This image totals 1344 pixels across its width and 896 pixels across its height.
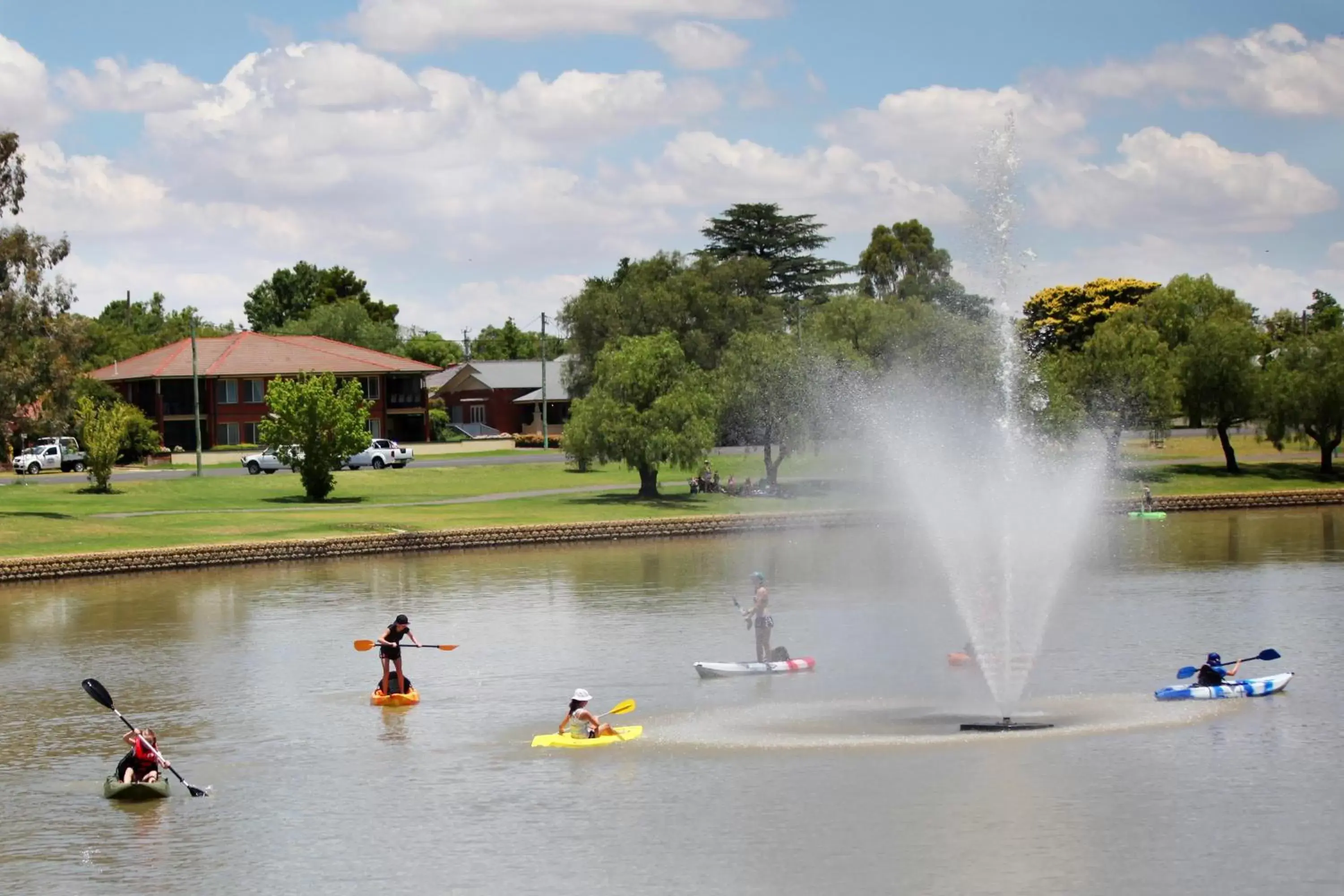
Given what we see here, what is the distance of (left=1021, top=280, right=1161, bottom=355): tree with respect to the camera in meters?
163

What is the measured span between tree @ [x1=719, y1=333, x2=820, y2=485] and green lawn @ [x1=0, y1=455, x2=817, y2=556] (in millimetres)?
4171

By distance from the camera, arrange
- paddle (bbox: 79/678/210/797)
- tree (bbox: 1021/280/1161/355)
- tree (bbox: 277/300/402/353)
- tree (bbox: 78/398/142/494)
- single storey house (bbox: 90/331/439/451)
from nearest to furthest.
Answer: paddle (bbox: 79/678/210/797) < tree (bbox: 78/398/142/494) < single storey house (bbox: 90/331/439/451) < tree (bbox: 1021/280/1161/355) < tree (bbox: 277/300/402/353)

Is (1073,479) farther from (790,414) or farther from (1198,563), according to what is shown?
(1198,563)

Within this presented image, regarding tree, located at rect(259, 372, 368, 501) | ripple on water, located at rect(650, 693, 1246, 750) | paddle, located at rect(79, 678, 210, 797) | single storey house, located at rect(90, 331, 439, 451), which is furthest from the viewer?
single storey house, located at rect(90, 331, 439, 451)

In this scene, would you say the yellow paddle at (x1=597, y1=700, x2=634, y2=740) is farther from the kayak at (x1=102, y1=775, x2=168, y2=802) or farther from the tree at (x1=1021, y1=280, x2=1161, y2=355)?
the tree at (x1=1021, y1=280, x2=1161, y2=355)

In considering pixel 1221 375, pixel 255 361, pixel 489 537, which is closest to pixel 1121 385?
pixel 1221 375

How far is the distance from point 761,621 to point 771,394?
57.7 m

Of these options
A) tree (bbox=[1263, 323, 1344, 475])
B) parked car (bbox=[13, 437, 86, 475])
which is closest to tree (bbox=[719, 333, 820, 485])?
tree (bbox=[1263, 323, 1344, 475])

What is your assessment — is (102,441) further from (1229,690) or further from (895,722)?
(1229,690)

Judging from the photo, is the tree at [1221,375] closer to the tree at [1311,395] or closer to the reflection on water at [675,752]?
the tree at [1311,395]

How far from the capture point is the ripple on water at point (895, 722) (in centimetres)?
3206

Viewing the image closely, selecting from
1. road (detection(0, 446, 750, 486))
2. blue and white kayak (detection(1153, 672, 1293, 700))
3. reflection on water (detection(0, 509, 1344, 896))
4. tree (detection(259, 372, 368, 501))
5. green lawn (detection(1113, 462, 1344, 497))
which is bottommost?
reflection on water (detection(0, 509, 1344, 896))

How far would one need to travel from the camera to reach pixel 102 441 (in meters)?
94.6

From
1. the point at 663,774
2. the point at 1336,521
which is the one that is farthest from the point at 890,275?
the point at 663,774
